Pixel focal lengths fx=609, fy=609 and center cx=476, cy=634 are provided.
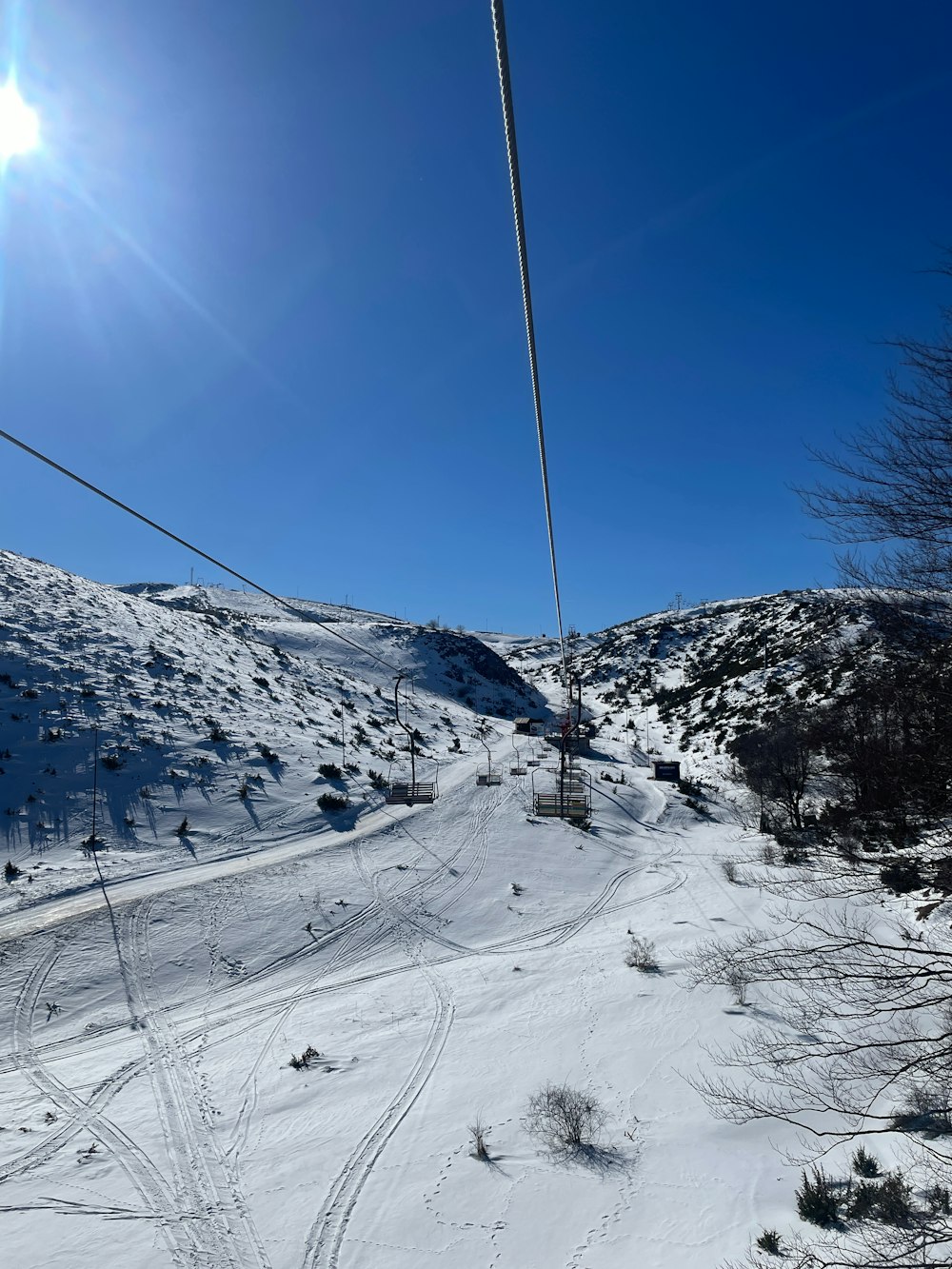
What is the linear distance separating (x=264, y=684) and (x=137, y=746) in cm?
1583

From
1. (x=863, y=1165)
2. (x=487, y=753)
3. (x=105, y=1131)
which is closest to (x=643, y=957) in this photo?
(x=863, y=1165)

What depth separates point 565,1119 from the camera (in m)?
9.39

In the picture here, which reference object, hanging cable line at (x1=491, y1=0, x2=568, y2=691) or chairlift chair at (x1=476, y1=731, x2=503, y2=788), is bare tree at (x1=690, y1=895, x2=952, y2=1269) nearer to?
hanging cable line at (x1=491, y1=0, x2=568, y2=691)

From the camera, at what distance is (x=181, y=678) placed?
3653 centimetres

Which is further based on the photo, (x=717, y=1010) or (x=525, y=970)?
(x=525, y=970)

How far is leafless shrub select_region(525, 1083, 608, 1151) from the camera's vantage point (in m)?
9.16

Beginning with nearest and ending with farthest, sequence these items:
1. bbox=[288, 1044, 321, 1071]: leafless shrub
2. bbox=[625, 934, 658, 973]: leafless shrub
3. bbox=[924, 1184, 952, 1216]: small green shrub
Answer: bbox=[924, 1184, 952, 1216]: small green shrub
bbox=[288, 1044, 321, 1071]: leafless shrub
bbox=[625, 934, 658, 973]: leafless shrub

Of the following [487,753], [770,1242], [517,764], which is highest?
[487,753]

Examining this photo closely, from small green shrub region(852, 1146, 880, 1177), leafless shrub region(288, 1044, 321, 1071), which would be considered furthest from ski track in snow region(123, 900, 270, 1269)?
small green shrub region(852, 1146, 880, 1177)

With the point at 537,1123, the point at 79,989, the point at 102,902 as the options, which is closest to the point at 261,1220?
the point at 537,1123

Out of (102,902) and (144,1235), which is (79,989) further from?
(144,1235)

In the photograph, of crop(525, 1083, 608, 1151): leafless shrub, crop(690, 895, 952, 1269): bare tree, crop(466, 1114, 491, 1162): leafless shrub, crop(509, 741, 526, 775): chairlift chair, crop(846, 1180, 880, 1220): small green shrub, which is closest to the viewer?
crop(690, 895, 952, 1269): bare tree

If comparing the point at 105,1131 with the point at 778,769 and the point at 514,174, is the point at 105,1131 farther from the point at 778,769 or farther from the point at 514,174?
the point at 778,769

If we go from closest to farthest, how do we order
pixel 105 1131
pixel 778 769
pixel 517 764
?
pixel 105 1131 → pixel 778 769 → pixel 517 764
